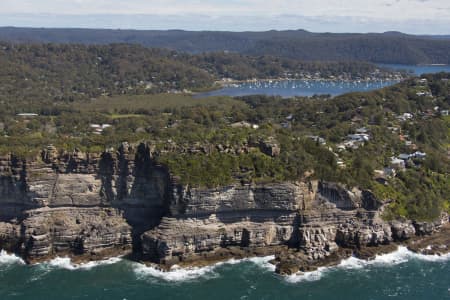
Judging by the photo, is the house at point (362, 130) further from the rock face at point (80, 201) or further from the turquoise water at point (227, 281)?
the rock face at point (80, 201)

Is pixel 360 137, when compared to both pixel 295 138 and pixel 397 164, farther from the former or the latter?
pixel 295 138

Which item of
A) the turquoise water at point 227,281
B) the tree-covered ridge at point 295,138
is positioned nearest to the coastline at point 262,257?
the turquoise water at point 227,281

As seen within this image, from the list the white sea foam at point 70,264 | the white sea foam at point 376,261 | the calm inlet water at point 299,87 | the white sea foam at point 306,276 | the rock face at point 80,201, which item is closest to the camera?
the white sea foam at point 306,276

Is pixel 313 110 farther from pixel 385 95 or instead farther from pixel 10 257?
pixel 10 257

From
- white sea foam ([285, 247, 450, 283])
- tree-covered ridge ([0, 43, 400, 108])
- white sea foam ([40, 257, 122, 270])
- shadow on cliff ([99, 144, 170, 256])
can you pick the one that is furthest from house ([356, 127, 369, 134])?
tree-covered ridge ([0, 43, 400, 108])

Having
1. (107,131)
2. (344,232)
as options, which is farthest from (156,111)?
(344,232)
